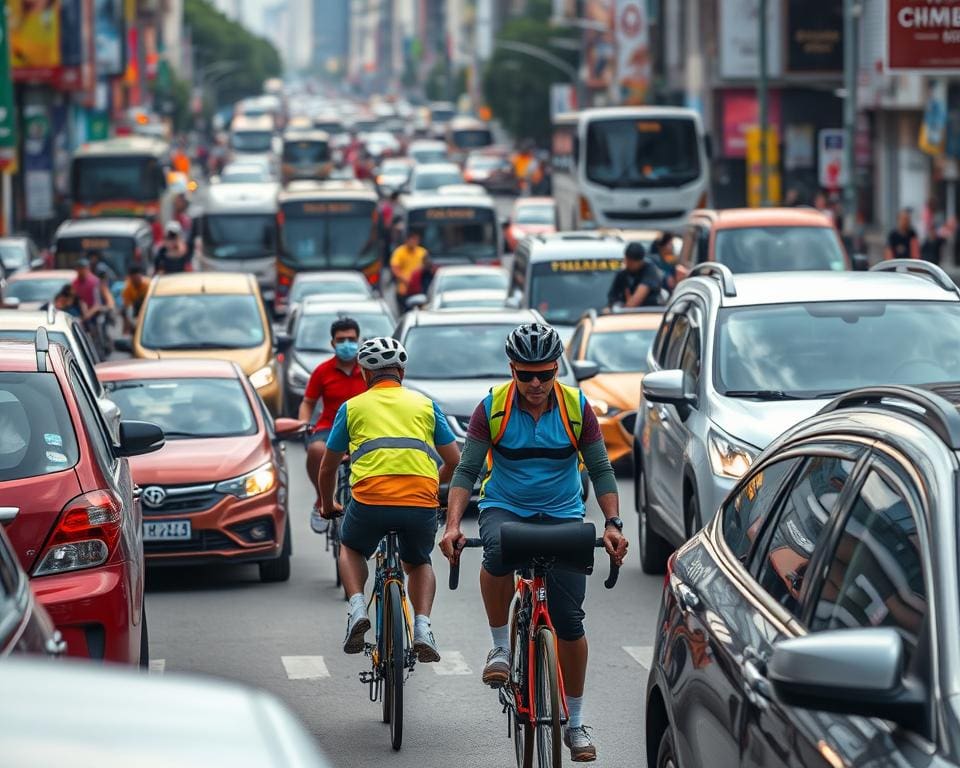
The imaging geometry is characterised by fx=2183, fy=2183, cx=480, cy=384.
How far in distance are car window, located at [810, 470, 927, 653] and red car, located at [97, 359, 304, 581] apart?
26.7 feet

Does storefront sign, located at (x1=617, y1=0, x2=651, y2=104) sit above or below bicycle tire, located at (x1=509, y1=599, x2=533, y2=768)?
above

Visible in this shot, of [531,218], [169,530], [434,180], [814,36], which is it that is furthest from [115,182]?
[169,530]

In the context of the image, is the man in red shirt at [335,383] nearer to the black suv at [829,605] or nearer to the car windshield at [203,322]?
the black suv at [829,605]

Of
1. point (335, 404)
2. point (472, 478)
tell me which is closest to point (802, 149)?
point (335, 404)

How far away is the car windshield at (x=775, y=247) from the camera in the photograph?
22.7 m

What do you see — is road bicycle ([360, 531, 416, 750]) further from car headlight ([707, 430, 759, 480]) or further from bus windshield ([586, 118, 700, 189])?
bus windshield ([586, 118, 700, 189])

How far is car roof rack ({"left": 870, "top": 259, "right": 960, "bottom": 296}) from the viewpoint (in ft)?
37.8

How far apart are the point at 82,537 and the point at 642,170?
32.4m

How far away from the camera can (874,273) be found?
12039 millimetres

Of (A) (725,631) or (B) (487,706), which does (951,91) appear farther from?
(A) (725,631)

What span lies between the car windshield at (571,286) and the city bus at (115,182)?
1032 inches

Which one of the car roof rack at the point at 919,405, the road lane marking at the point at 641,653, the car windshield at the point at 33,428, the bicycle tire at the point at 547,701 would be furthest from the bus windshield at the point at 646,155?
the car roof rack at the point at 919,405

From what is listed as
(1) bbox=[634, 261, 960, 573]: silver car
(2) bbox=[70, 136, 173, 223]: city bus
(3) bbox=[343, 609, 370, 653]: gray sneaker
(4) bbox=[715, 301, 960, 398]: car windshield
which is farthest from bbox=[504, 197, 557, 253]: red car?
(3) bbox=[343, 609, 370, 653]: gray sneaker

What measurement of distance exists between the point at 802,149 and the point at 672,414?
58.2 meters
